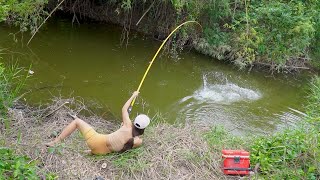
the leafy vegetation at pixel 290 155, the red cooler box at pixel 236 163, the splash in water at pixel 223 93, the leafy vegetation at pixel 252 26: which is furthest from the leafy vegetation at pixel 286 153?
the leafy vegetation at pixel 252 26

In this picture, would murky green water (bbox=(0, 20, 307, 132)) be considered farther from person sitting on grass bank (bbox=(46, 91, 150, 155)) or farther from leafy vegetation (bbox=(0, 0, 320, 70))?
→ person sitting on grass bank (bbox=(46, 91, 150, 155))

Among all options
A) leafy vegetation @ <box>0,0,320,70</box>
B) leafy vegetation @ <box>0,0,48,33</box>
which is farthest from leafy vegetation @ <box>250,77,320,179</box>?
leafy vegetation @ <box>0,0,48,33</box>

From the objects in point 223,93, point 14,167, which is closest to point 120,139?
point 14,167

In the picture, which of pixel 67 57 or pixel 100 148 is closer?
pixel 100 148

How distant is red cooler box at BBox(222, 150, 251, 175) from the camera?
4273 millimetres

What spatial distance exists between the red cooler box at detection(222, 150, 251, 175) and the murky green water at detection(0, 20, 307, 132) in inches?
66.7

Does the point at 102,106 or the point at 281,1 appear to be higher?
the point at 281,1

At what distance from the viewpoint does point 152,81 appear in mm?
7477

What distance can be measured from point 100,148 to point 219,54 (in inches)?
190

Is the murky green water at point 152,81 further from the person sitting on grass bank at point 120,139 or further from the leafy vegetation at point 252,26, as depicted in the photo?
the person sitting on grass bank at point 120,139

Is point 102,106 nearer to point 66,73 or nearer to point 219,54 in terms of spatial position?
point 66,73

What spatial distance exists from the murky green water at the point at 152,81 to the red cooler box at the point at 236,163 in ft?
5.56

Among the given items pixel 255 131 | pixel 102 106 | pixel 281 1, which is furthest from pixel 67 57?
pixel 281 1

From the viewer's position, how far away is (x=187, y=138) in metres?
4.69
